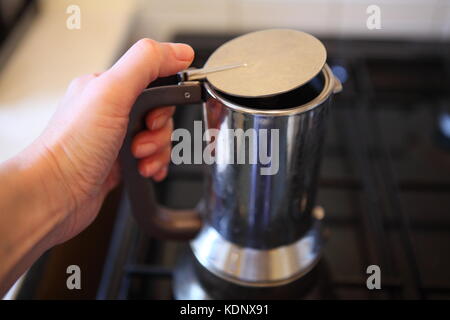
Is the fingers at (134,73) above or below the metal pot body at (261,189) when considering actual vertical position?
above

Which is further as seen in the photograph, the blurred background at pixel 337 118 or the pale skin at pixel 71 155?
the blurred background at pixel 337 118

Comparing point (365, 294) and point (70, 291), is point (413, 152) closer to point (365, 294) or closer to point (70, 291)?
point (365, 294)

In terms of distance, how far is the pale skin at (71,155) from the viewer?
427 millimetres

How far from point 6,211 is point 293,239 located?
0.92 feet

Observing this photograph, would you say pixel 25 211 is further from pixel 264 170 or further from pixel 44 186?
pixel 264 170

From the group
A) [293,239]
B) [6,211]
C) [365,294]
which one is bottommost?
[365,294]

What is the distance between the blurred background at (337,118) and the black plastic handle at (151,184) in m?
0.07

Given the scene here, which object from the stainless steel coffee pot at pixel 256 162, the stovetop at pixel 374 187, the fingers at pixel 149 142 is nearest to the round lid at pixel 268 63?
the stainless steel coffee pot at pixel 256 162

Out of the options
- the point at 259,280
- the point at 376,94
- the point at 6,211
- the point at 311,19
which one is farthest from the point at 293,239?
the point at 311,19

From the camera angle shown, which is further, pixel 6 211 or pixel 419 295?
pixel 419 295

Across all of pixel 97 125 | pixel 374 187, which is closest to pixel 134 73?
pixel 97 125

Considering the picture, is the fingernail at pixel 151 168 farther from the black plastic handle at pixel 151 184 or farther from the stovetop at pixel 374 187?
the stovetop at pixel 374 187

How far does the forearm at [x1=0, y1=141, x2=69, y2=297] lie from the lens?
1.37ft
